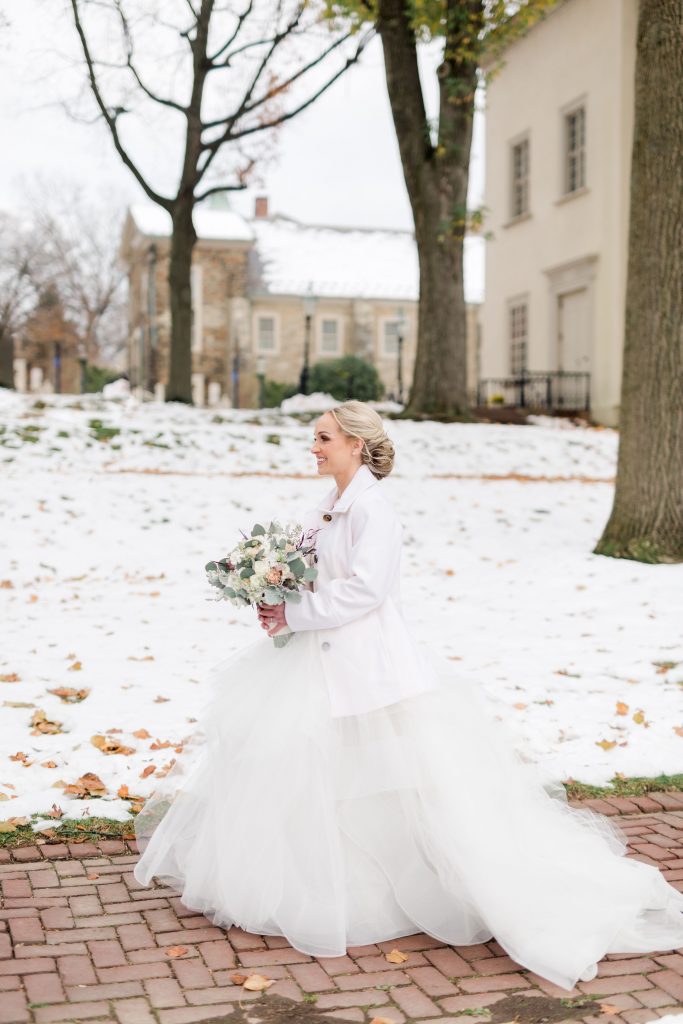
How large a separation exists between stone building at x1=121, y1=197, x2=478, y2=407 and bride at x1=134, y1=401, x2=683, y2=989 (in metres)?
33.2

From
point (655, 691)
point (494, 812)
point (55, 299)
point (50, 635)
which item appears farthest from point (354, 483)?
point (55, 299)

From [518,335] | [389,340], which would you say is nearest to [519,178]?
[518,335]

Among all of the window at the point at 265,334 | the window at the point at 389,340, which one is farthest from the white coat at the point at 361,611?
the window at the point at 389,340

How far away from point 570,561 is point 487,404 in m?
15.1

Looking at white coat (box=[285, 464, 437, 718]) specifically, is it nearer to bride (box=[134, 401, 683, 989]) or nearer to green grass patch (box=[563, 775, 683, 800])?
bride (box=[134, 401, 683, 989])

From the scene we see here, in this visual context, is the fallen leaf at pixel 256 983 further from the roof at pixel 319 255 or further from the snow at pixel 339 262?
the snow at pixel 339 262

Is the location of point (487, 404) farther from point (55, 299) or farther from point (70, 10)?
point (55, 299)

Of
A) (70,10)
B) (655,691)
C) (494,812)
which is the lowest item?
(655,691)

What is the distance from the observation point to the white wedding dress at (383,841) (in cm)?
350

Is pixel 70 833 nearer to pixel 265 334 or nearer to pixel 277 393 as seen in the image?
pixel 277 393

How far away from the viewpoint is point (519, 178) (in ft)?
82.5

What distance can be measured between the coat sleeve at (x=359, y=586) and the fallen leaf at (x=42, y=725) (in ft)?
8.59

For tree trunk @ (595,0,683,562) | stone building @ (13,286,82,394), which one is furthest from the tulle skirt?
stone building @ (13,286,82,394)

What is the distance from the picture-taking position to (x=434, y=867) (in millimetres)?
3611
